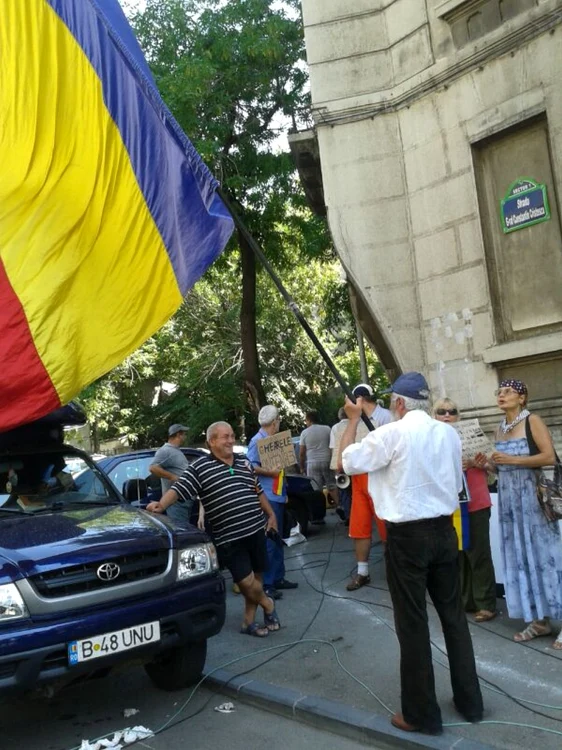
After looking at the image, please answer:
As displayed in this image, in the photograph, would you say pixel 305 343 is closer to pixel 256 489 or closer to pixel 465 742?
pixel 256 489

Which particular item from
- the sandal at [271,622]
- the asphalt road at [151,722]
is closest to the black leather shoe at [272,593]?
the sandal at [271,622]

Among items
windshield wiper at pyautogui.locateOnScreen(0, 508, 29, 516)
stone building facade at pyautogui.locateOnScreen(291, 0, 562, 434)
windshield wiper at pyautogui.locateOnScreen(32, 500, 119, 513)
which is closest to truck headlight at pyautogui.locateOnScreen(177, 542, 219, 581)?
windshield wiper at pyautogui.locateOnScreen(32, 500, 119, 513)

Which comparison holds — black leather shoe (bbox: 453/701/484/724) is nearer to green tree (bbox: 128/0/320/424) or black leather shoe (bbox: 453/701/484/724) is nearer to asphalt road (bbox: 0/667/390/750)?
asphalt road (bbox: 0/667/390/750)

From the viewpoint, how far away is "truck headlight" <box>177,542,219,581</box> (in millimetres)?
4781

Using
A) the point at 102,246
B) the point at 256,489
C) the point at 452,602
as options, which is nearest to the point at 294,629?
the point at 256,489

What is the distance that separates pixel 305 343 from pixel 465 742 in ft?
74.7

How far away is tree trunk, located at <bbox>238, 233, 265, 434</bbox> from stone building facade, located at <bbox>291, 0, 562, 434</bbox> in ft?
20.8

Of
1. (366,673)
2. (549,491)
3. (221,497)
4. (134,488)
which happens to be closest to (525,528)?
(549,491)

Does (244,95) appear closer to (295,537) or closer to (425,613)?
Answer: (295,537)

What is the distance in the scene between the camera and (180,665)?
197 inches

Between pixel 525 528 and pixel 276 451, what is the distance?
2850mm

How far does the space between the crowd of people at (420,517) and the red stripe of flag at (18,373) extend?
3.70 feet

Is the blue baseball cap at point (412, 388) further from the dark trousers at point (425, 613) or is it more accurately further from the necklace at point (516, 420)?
the necklace at point (516, 420)

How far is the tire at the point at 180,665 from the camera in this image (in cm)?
500
